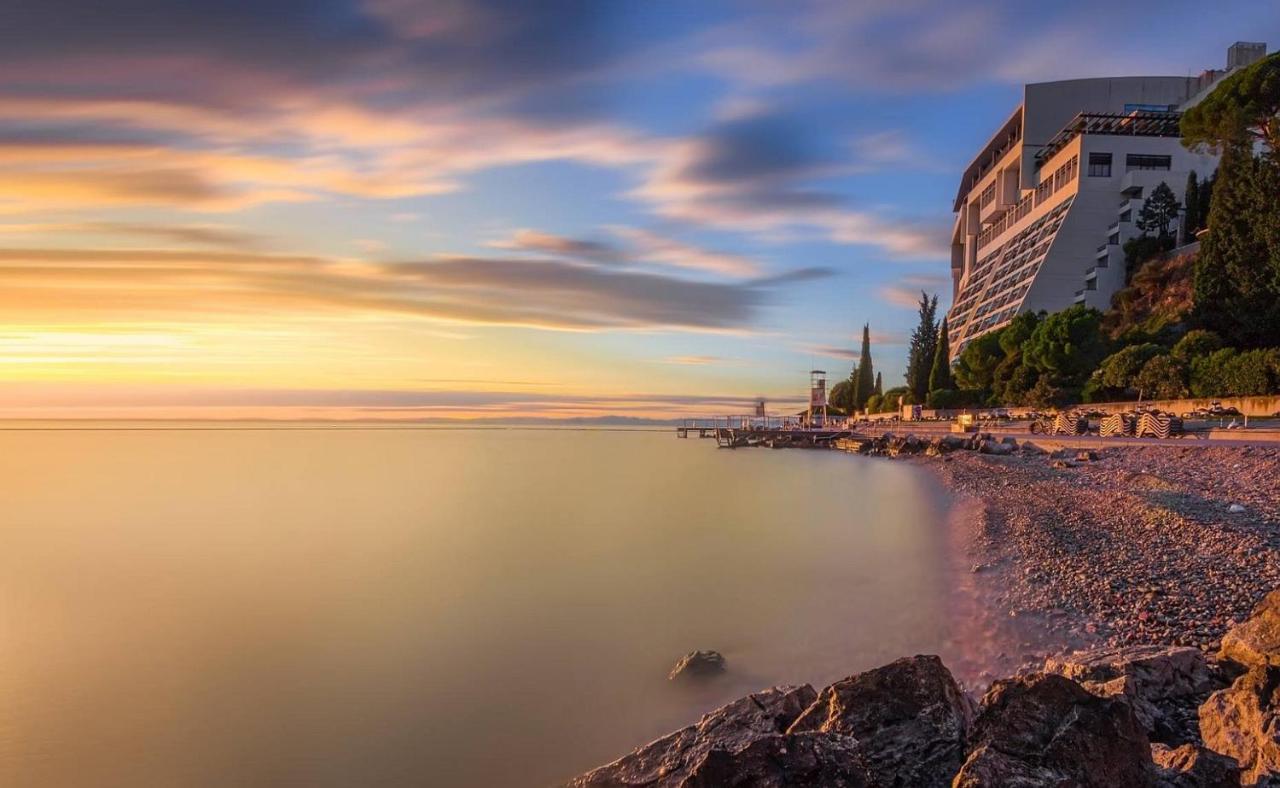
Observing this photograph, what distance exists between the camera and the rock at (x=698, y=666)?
335 inches

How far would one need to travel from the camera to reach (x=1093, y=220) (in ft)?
236

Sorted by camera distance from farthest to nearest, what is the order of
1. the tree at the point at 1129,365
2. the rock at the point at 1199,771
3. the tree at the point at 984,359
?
the tree at the point at 984,359 → the tree at the point at 1129,365 → the rock at the point at 1199,771

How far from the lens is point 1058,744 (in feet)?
12.9

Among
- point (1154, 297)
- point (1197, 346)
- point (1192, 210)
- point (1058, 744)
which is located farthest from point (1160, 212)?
point (1058, 744)

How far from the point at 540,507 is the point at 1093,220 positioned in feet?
226

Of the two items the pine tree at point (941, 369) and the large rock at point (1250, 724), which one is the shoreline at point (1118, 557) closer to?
the large rock at point (1250, 724)

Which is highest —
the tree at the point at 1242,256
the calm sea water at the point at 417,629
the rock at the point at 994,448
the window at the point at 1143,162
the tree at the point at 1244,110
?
the window at the point at 1143,162

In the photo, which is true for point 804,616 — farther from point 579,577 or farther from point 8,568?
point 8,568

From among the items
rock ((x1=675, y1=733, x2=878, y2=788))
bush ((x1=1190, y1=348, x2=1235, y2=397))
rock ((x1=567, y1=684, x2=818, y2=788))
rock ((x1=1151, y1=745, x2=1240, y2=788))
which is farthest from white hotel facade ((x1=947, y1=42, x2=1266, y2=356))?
rock ((x1=675, y1=733, x2=878, y2=788))

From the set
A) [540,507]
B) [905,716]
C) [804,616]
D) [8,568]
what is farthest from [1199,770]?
[540,507]

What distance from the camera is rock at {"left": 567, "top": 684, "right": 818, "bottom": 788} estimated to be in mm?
4816

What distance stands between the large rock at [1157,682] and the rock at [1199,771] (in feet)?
3.13

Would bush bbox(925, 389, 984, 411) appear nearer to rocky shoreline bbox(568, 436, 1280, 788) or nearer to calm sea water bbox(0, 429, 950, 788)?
calm sea water bbox(0, 429, 950, 788)

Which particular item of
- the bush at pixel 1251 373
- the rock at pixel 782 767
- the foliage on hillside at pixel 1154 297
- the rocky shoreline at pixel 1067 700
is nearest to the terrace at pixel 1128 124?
the foliage on hillside at pixel 1154 297
